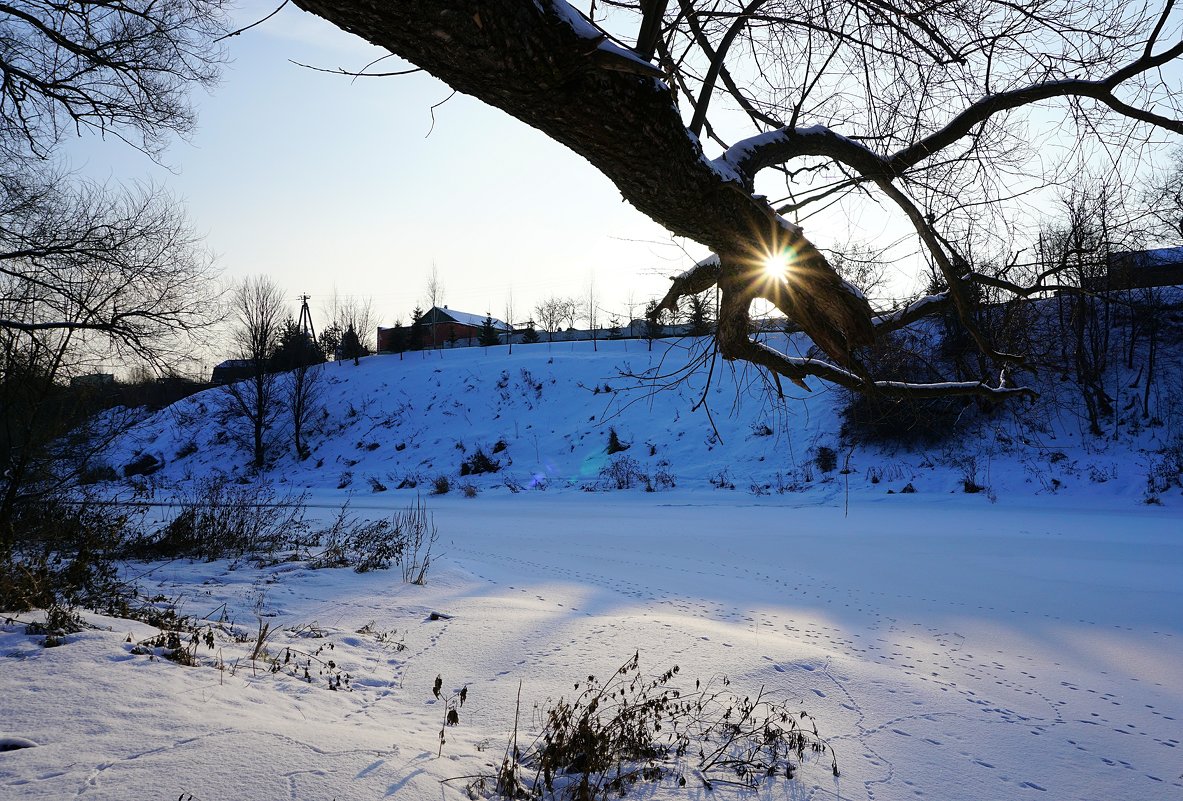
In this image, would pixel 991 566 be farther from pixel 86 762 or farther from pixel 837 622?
pixel 86 762

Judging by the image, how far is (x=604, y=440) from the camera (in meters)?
27.1

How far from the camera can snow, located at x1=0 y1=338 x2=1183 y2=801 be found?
2359 millimetres

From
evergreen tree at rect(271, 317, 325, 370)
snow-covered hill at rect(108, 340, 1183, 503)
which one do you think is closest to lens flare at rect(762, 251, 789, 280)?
snow-covered hill at rect(108, 340, 1183, 503)

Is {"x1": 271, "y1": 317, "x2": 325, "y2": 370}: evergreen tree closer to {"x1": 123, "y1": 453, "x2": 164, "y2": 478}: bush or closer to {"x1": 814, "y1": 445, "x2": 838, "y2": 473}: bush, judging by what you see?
{"x1": 123, "y1": 453, "x2": 164, "y2": 478}: bush

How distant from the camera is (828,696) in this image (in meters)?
3.70

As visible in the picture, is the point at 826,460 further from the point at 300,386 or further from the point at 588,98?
the point at 300,386

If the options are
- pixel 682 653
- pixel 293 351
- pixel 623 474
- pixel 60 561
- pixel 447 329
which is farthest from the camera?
pixel 447 329

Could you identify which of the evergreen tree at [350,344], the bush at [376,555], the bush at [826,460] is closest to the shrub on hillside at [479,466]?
the bush at [826,460]

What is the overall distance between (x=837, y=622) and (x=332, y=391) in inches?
1493

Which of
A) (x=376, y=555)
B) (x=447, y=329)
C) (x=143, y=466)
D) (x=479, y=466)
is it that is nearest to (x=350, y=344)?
(x=447, y=329)

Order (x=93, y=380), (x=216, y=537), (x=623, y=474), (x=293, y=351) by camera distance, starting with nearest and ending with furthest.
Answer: (x=216, y=537)
(x=93, y=380)
(x=623, y=474)
(x=293, y=351)

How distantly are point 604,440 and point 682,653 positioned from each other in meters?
22.7

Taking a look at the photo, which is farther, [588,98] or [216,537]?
[216,537]

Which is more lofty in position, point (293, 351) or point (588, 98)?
point (293, 351)
